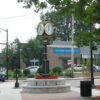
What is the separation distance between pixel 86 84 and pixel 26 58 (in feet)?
188

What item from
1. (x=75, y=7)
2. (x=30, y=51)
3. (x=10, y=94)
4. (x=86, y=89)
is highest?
(x=30, y=51)

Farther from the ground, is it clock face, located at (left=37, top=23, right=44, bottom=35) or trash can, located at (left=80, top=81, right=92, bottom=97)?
clock face, located at (left=37, top=23, right=44, bottom=35)

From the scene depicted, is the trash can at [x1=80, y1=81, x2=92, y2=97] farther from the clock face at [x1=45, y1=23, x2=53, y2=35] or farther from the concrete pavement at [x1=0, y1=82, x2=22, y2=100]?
the clock face at [x1=45, y1=23, x2=53, y2=35]

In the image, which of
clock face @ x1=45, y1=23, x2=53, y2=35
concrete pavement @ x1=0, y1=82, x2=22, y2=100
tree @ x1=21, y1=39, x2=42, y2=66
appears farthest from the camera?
tree @ x1=21, y1=39, x2=42, y2=66

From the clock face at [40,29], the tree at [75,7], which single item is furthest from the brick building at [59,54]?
the tree at [75,7]

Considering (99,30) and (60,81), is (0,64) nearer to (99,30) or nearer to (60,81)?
(60,81)

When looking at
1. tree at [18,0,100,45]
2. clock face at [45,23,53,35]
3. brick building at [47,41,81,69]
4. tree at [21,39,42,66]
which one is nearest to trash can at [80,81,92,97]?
tree at [18,0,100,45]

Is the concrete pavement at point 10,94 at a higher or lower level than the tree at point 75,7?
lower

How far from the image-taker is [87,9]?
14039mm

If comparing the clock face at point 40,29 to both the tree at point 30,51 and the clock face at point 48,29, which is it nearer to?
the clock face at point 48,29

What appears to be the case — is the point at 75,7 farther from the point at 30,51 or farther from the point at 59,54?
the point at 30,51

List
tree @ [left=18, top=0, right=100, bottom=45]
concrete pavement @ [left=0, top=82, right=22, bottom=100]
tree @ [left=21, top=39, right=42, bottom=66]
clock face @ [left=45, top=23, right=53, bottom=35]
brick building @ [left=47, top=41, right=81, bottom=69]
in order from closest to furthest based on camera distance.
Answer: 1. tree @ [left=18, top=0, right=100, bottom=45]
2. concrete pavement @ [left=0, top=82, right=22, bottom=100]
3. clock face @ [left=45, top=23, right=53, bottom=35]
4. brick building @ [left=47, top=41, right=81, bottom=69]
5. tree @ [left=21, top=39, right=42, bottom=66]

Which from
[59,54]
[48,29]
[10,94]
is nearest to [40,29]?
Answer: [48,29]

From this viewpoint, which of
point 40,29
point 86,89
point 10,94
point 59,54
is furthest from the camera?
point 59,54
